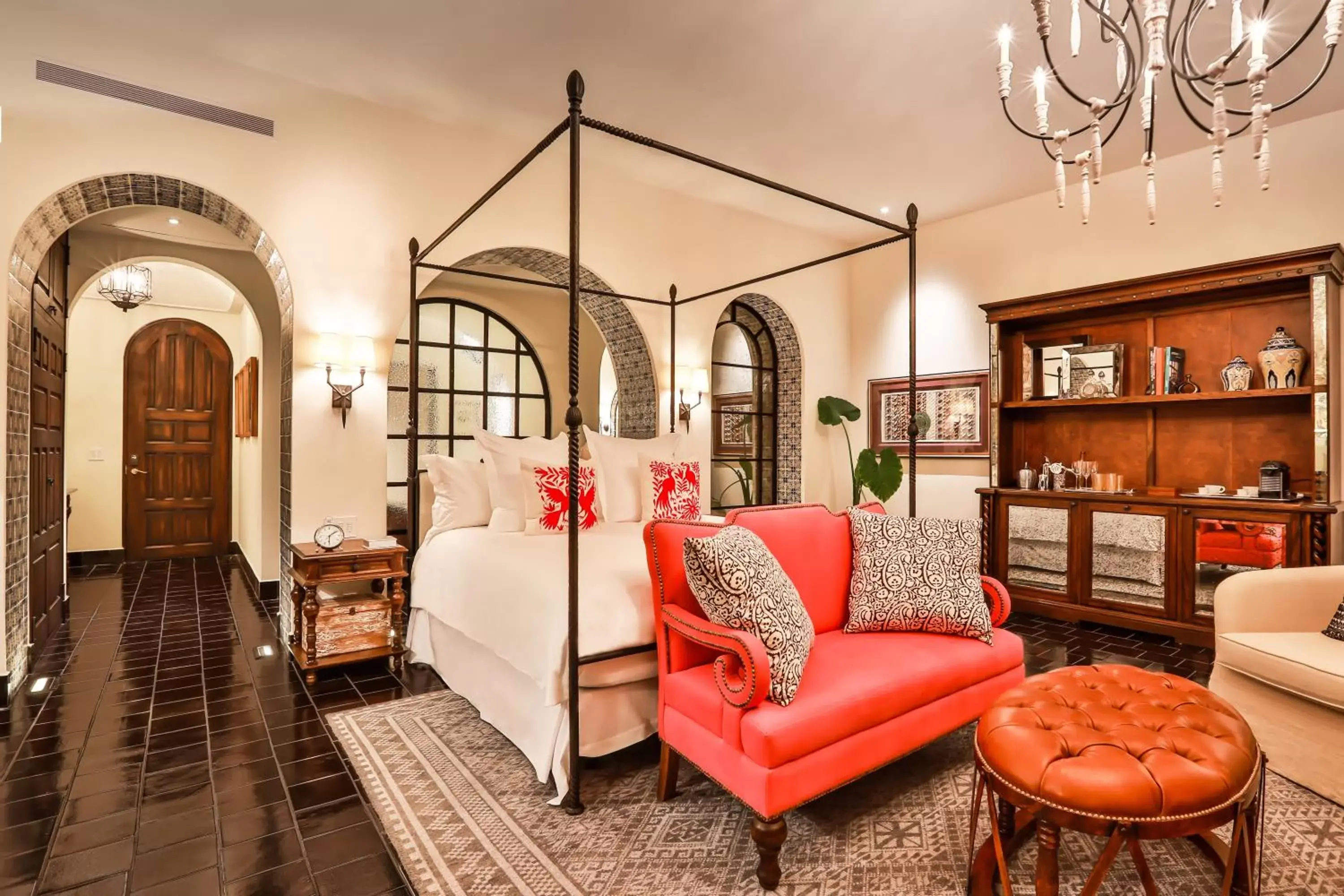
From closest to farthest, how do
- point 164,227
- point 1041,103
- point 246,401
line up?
point 1041,103 < point 164,227 < point 246,401

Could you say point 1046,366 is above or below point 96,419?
above

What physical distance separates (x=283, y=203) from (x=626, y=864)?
345cm

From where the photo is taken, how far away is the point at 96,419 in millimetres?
6102

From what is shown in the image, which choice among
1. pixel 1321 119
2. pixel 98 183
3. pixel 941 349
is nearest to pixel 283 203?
pixel 98 183

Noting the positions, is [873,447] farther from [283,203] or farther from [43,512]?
[43,512]

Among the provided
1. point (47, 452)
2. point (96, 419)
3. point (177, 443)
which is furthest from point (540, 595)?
point (96, 419)

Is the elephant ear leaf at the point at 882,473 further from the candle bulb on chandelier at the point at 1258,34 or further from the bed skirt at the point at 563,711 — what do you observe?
the candle bulb on chandelier at the point at 1258,34

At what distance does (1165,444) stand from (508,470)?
4.19 metres

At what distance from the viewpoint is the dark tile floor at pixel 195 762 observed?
177 centimetres

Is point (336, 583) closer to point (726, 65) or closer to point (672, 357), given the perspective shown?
point (672, 357)

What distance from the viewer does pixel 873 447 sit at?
19.4 ft

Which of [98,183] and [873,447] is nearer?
[98,183]

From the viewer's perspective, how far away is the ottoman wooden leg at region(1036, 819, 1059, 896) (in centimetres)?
138

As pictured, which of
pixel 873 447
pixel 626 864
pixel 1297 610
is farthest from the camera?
pixel 873 447
